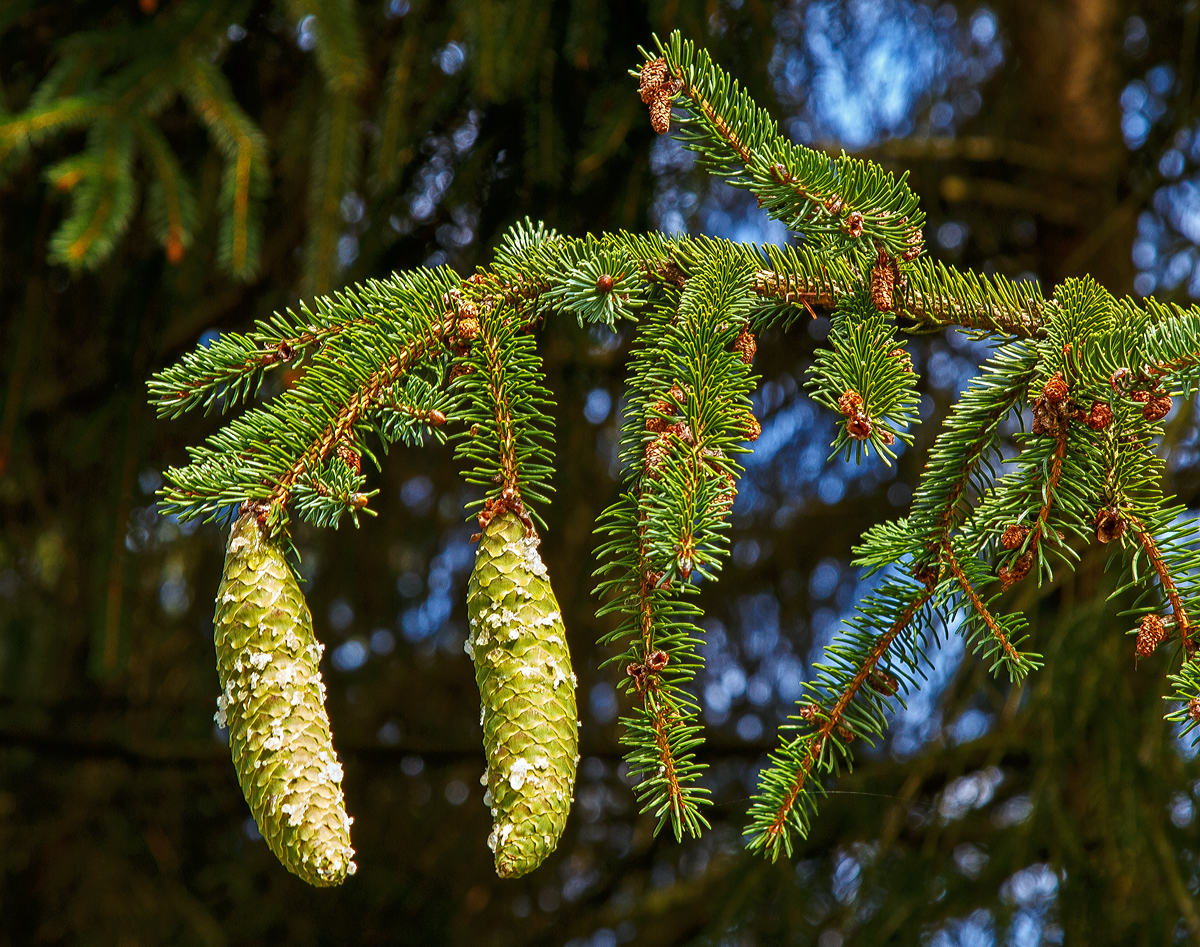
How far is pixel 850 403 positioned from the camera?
0.85 meters

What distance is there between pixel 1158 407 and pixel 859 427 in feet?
0.79

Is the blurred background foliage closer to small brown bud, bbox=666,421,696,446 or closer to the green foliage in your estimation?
the green foliage

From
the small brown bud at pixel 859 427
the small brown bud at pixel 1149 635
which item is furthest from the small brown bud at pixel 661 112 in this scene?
the small brown bud at pixel 1149 635

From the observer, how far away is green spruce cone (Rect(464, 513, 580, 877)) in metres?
0.75

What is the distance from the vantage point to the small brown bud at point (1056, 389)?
86 centimetres

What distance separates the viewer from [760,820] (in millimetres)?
875

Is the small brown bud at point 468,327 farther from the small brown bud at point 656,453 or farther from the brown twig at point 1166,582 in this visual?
the brown twig at point 1166,582

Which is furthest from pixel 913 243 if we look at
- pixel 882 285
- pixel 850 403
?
pixel 850 403

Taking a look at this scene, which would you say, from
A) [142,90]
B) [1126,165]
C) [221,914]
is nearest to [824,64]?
[1126,165]

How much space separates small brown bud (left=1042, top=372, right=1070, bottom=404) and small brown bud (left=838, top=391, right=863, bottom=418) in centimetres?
16

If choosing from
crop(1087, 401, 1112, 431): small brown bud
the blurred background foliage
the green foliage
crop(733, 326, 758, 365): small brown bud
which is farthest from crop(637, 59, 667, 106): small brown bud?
the blurred background foliage

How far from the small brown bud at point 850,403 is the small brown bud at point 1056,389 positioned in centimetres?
16

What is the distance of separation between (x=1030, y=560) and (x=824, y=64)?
246 centimetres

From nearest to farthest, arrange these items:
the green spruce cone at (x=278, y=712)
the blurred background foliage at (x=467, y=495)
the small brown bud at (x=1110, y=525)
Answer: the green spruce cone at (x=278, y=712)
the small brown bud at (x=1110, y=525)
the blurred background foliage at (x=467, y=495)
